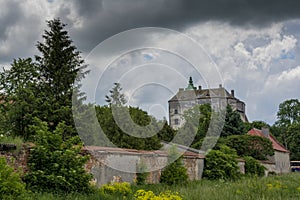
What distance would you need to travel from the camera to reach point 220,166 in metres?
24.2

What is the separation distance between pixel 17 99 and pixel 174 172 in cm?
1113

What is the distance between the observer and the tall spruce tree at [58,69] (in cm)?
3106

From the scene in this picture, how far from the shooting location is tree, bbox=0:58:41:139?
24.6m

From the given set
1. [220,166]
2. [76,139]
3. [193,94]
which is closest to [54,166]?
[76,139]

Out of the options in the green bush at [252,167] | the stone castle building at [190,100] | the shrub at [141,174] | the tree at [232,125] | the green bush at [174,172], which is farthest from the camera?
the tree at [232,125]

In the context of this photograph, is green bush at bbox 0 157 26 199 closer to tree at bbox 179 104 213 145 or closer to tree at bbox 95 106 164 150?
tree at bbox 95 106 164 150

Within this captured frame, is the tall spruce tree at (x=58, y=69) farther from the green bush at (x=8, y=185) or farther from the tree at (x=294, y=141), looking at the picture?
the tree at (x=294, y=141)

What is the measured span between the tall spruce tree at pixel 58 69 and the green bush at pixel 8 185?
20.0 m

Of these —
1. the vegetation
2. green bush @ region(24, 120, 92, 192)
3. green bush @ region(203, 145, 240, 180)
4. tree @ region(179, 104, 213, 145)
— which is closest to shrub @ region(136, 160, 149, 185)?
the vegetation

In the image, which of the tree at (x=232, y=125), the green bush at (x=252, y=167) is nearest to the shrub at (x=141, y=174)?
the green bush at (x=252, y=167)

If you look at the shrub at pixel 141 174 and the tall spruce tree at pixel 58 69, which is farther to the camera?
the tall spruce tree at pixel 58 69

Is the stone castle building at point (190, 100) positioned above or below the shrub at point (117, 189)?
above

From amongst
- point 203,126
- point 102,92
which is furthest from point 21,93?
point 203,126

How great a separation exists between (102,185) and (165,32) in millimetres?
7679
